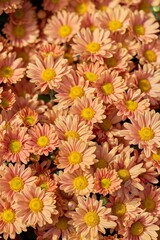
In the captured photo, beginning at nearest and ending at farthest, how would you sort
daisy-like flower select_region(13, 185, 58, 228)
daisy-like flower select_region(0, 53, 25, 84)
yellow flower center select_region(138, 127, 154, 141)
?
daisy-like flower select_region(13, 185, 58, 228)
yellow flower center select_region(138, 127, 154, 141)
daisy-like flower select_region(0, 53, 25, 84)

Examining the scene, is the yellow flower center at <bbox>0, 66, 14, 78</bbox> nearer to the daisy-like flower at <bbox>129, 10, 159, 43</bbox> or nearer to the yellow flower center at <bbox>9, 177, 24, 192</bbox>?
the yellow flower center at <bbox>9, 177, 24, 192</bbox>

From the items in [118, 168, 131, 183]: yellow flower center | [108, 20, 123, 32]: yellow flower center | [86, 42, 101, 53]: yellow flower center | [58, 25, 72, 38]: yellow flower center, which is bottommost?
[118, 168, 131, 183]: yellow flower center

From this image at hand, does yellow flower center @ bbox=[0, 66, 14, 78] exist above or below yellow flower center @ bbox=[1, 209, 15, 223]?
above

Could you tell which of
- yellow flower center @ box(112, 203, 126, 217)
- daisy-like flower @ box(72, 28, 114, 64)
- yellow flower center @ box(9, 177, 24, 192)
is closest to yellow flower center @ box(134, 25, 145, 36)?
daisy-like flower @ box(72, 28, 114, 64)

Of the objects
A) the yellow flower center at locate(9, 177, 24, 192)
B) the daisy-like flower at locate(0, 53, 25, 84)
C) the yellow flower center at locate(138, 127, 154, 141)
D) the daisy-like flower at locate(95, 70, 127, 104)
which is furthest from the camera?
the daisy-like flower at locate(0, 53, 25, 84)

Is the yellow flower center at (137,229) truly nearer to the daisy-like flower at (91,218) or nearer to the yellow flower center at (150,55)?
the daisy-like flower at (91,218)

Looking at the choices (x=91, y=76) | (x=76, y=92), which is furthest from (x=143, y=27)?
(x=76, y=92)

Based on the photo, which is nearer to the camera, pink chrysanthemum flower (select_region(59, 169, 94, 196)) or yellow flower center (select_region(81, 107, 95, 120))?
pink chrysanthemum flower (select_region(59, 169, 94, 196))

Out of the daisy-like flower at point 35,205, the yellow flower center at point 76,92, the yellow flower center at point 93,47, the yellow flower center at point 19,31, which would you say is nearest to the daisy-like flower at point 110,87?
the yellow flower center at point 76,92

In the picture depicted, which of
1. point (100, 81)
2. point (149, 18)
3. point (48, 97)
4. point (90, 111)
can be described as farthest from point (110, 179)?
point (149, 18)
